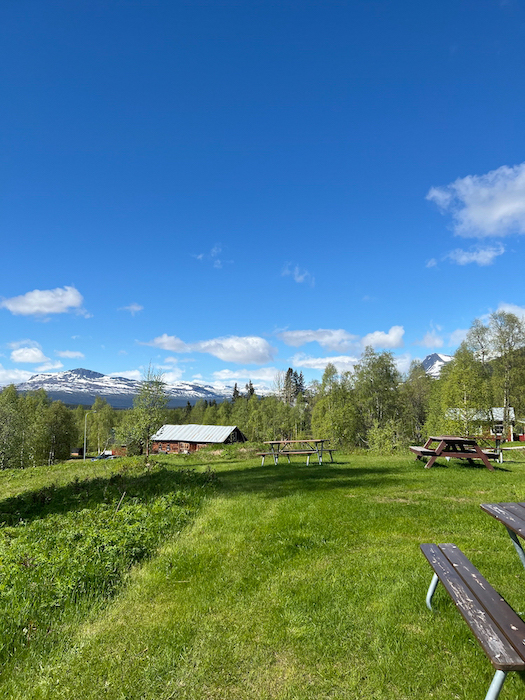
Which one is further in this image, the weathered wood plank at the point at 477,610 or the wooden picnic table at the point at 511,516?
the wooden picnic table at the point at 511,516

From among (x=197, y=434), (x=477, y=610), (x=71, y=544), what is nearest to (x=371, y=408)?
(x=197, y=434)

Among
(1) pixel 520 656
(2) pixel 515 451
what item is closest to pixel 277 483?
(1) pixel 520 656

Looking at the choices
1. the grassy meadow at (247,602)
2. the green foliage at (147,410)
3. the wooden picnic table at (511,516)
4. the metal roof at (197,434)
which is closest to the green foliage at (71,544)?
the grassy meadow at (247,602)

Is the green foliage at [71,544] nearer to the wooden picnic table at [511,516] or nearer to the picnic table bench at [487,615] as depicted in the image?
the picnic table bench at [487,615]

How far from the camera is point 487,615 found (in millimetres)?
2859

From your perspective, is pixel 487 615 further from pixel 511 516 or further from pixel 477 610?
pixel 511 516

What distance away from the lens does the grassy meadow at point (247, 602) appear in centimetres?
331

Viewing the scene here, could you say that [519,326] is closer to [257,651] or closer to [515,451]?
[515,451]

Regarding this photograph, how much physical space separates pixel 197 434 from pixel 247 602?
55886 mm

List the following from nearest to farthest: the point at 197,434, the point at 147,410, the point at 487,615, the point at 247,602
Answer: the point at 487,615
the point at 247,602
the point at 147,410
the point at 197,434

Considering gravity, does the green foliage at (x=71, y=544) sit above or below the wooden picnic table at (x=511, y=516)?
below

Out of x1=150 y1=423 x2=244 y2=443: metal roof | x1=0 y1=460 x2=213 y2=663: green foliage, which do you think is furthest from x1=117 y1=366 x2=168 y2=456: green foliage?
x1=150 y1=423 x2=244 y2=443: metal roof

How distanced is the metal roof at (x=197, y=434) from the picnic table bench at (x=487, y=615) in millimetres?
54615

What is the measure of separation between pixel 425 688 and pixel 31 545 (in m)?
6.76
